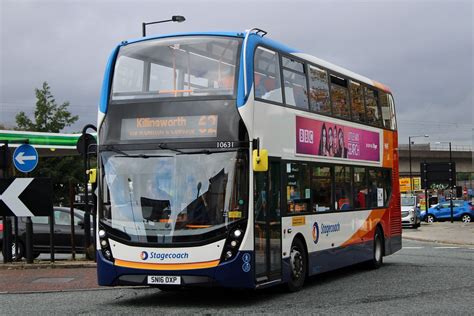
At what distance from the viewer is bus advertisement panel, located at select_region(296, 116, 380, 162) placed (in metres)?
13.0

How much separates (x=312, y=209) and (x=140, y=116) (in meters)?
3.88

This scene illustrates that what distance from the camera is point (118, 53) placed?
39.2ft

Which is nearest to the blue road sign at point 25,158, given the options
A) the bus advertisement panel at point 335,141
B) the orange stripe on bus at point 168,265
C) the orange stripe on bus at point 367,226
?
the orange stripe on bus at point 168,265

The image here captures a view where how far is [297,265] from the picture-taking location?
41.3ft

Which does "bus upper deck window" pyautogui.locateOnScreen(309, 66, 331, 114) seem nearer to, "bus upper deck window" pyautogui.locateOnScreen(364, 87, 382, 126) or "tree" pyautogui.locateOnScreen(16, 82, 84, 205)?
"bus upper deck window" pyautogui.locateOnScreen(364, 87, 382, 126)

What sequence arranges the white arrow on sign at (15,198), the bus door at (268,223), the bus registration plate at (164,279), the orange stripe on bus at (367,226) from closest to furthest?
the bus registration plate at (164,279) → the bus door at (268,223) → the orange stripe on bus at (367,226) → the white arrow on sign at (15,198)

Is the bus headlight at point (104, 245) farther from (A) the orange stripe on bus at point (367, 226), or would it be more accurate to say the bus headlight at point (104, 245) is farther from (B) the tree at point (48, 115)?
(B) the tree at point (48, 115)

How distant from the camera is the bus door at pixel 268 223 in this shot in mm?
10953

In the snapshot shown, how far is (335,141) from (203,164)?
14.4 ft

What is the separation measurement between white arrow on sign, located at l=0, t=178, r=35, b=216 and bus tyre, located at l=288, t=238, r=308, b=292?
654 centimetres

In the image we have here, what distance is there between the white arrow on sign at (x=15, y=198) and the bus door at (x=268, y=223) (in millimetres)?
6766

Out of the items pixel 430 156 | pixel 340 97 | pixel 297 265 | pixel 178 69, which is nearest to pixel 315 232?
pixel 297 265

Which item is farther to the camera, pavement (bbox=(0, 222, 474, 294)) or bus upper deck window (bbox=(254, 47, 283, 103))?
pavement (bbox=(0, 222, 474, 294))

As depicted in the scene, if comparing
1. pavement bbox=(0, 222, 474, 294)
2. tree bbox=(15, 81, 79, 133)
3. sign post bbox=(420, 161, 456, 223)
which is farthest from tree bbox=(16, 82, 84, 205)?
pavement bbox=(0, 222, 474, 294)
